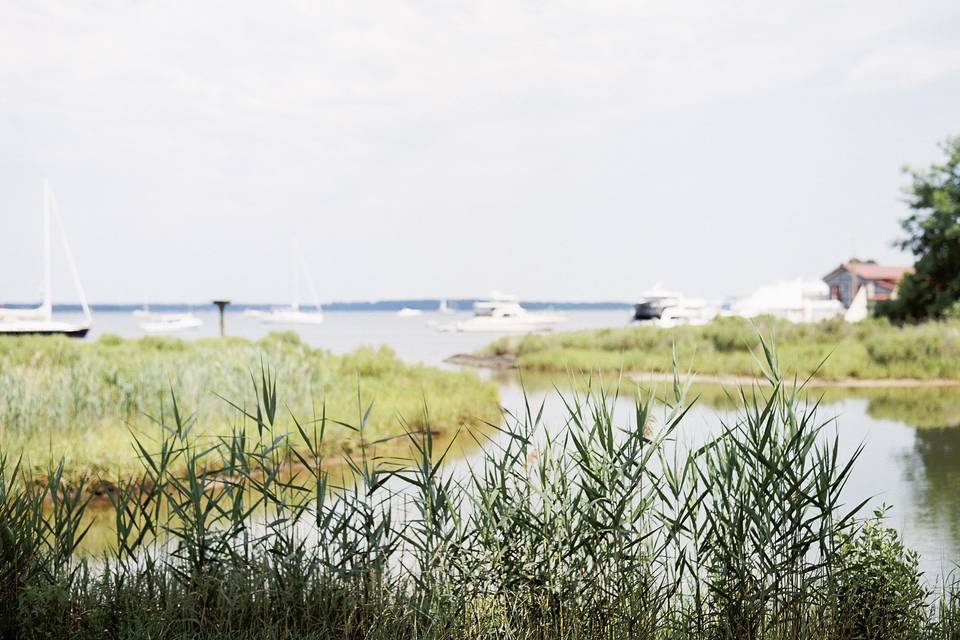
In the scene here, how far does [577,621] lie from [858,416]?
42.0 ft

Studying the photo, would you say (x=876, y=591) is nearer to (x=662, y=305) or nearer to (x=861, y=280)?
(x=861, y=280)

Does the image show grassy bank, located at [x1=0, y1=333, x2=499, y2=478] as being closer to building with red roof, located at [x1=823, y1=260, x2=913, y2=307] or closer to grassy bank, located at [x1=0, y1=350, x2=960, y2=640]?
grassy bank, located at [x1=0, y1=350, x2=960, y2=640]

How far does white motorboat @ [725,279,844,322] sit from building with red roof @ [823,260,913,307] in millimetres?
771

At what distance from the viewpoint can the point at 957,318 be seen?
23688 millimetres

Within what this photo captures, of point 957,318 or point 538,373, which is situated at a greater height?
point 957,318

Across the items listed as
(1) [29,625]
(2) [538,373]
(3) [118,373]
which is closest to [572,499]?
(1) [29,625]

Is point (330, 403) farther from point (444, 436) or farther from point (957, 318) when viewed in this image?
point (957, 318)

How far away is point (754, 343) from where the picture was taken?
23891mm

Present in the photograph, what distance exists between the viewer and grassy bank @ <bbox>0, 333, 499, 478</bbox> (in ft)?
31.4

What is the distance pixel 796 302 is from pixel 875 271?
18.5 feet

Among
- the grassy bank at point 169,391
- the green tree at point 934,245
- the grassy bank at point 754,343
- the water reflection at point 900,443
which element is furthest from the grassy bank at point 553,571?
the green tree at point 934,245

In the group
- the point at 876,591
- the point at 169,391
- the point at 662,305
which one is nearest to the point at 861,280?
the point at 662,305

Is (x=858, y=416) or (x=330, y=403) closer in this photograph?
(x=330, y=403)

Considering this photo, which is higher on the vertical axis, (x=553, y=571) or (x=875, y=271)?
(x=875, y=271)
